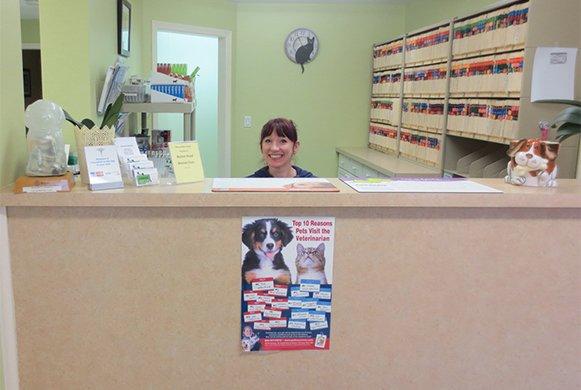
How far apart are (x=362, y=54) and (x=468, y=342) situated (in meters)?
4.61

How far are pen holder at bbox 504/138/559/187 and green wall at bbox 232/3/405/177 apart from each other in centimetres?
416

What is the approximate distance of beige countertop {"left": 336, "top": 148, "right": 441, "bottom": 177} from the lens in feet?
12.6

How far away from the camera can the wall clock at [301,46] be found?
18.1 feet

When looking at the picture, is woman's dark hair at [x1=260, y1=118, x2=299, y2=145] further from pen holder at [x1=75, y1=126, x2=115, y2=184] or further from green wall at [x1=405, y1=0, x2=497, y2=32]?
green wall at [x1=405, y1=0, x2=497, y2=32]

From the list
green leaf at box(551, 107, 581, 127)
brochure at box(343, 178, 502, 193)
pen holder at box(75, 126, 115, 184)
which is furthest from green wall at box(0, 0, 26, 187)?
green leaf at box(551, 107, 581, 127)

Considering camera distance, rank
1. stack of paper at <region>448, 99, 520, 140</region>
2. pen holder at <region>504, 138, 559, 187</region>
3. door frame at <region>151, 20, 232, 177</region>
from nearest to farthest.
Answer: pen holder at <region>504, 138, 559, 187</region> < stack of paper at <region>448, 99, 520, 140</region> < door frame at <region>151, 20, 232, 177</region>

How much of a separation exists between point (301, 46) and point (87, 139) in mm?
4485

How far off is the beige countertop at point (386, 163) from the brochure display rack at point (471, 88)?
9 cm

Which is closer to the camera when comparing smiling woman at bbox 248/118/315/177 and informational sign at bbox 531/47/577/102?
smiling woman at bbox 248/118/315/177

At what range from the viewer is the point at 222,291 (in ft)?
4.50

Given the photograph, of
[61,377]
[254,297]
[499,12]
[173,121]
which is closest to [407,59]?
[499,12]

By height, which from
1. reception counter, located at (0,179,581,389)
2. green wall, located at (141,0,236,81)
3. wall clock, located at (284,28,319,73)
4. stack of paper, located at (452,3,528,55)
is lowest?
reception counter, located at (0,179,581,389)

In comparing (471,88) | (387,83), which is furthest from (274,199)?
(387,83)

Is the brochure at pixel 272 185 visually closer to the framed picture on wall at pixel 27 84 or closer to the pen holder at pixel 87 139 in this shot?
the pen holder at pixel 87 139
